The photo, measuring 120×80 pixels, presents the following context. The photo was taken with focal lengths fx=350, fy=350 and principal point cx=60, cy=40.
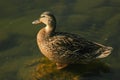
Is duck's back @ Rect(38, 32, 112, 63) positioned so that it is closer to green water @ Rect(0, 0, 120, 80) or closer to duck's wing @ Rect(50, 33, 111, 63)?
duck's wing @ Rect(50, 33, 111, 63)

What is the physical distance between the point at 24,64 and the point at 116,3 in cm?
339

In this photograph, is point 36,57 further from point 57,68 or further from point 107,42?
point 107,42

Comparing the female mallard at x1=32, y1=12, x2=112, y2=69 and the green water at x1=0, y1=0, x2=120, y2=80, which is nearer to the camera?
the female mallard at x1=32, y1=12, x2=112, y2=69

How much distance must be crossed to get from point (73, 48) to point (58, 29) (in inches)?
62.5

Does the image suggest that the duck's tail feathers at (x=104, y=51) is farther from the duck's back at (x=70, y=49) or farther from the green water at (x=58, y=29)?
the green water at (x=58, y=29)

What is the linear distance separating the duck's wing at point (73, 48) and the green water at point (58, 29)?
13.5 inches

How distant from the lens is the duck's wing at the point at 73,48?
7031 mm

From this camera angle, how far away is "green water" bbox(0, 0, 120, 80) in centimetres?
726

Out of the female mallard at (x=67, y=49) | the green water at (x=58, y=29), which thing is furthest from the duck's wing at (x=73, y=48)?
the green water at (x=58, y=29)

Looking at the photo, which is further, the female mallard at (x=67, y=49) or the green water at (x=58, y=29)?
the green water at (x=58, y=29)

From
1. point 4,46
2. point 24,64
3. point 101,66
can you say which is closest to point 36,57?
point 24,64

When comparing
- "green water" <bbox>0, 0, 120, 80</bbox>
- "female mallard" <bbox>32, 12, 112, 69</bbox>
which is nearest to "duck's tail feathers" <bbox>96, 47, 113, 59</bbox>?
"female mallard" <bbox>32, 12, 112, 69</bbox>

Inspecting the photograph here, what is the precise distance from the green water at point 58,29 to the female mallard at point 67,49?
29cm

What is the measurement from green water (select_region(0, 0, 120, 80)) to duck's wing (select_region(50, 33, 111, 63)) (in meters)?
0.34
